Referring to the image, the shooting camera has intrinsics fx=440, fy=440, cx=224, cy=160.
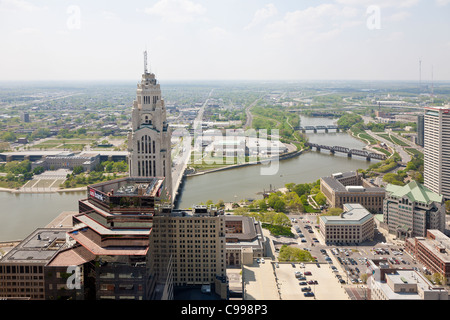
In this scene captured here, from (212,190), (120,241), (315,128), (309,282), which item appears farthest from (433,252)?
(315,128)

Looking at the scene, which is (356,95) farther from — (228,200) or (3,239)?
(3,239)

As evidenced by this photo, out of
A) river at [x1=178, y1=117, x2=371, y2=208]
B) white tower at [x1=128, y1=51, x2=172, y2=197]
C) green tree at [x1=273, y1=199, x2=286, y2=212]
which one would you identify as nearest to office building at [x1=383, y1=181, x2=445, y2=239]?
green tree at [x1=273, y1=199, x2=286, y2=212]

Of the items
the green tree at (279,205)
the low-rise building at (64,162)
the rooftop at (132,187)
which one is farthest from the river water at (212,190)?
the rooftop at (132,187)

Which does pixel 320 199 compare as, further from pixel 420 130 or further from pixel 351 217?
pixel 420 130

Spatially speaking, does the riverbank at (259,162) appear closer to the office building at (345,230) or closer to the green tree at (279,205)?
the green tree at (279,205)
